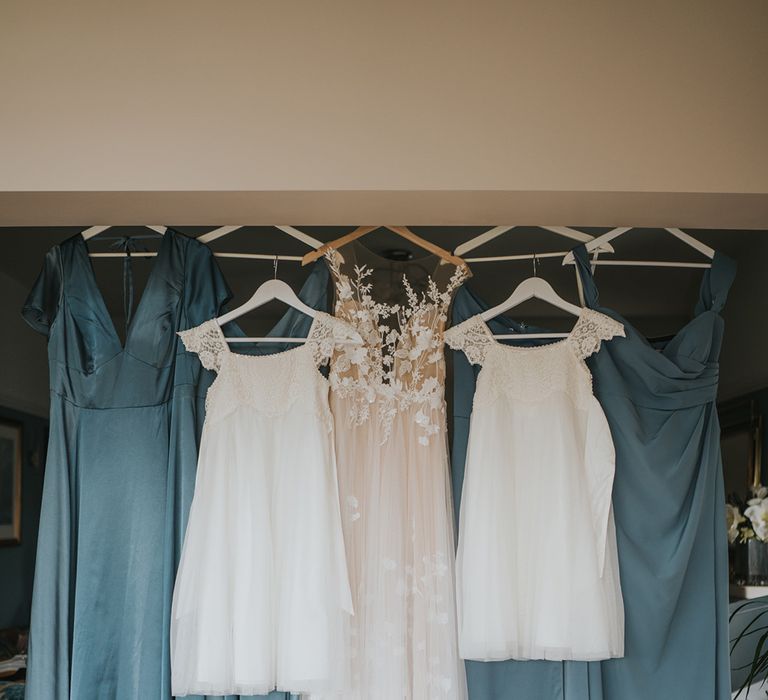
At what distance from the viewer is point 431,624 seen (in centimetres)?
276

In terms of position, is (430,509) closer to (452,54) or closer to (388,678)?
(388,678)

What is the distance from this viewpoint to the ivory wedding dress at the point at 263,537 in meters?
2.57

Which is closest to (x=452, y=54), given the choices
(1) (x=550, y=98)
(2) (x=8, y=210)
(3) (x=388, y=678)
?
(1) (x=550, y=98)

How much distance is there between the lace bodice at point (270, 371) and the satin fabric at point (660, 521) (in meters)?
0.46

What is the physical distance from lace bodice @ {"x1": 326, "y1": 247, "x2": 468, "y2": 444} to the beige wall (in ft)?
2.08

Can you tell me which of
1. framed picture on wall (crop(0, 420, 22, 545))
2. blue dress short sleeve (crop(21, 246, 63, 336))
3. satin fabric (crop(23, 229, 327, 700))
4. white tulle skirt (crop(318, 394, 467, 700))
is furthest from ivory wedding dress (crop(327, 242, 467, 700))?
framed picture on wall (crop(0, 420, 22, 545))

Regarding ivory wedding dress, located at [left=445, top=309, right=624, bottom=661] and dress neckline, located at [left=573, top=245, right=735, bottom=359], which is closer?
ivory wedding dress, located at [left=445, top=309, right=624, bottom=661]

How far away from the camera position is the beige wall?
2.35 metres

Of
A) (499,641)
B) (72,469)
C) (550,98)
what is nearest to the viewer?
(550,98)

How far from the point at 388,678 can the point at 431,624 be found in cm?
21

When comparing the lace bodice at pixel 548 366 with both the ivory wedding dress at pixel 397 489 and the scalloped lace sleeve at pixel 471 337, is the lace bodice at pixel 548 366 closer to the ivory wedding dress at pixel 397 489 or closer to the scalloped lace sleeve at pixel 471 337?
the scalloped lace sleeve at pixel 471 337

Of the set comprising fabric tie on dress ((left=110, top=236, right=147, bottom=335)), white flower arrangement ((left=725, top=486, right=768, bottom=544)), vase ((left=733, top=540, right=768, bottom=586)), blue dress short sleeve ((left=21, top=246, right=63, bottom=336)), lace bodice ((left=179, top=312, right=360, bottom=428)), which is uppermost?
fabric tie on dress ((left=110, top=236, right=147, bottom=335))

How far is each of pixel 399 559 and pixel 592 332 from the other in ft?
3.11

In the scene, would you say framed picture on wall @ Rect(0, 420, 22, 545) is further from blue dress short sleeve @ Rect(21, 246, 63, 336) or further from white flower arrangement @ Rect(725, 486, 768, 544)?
white flower arrangement @ Rect(725, 486, 768, 544)
